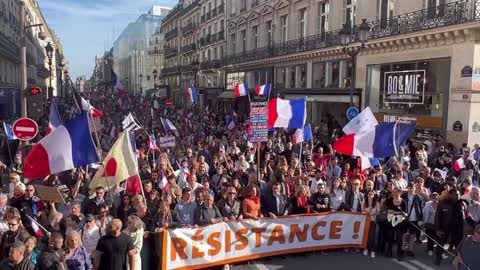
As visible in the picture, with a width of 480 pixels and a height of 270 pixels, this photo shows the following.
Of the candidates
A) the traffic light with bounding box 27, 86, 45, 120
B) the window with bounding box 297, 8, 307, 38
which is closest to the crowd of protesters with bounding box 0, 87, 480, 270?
the traffic light with bounding box 27, 86, 45, 120

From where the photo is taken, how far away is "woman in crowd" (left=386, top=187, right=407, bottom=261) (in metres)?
8.17

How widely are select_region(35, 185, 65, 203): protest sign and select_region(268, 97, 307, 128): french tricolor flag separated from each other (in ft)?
23.3

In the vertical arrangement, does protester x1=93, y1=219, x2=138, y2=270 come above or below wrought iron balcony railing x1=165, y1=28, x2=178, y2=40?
below

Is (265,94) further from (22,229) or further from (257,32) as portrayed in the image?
(257,32)

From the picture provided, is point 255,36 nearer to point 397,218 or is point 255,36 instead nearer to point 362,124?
point 362,124

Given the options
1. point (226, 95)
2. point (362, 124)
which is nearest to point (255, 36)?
point (226, 95)

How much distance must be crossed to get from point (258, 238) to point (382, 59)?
1582cm

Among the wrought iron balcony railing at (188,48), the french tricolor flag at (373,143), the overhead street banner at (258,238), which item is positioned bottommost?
the overhead street banner at (258,238)

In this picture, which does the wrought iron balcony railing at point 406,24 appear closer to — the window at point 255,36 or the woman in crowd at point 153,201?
the window at point 255,36

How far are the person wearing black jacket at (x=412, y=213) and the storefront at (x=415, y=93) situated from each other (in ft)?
34.3

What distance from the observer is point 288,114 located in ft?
42.1

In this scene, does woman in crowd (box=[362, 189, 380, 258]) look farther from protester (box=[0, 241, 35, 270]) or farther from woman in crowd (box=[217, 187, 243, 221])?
protester (box=[0, 241, 35, 270])

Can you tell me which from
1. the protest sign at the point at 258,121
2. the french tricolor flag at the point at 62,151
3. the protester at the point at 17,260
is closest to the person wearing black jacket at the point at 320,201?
the protest sign at the point at 258,121

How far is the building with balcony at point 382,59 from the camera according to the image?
16922 millimetres
